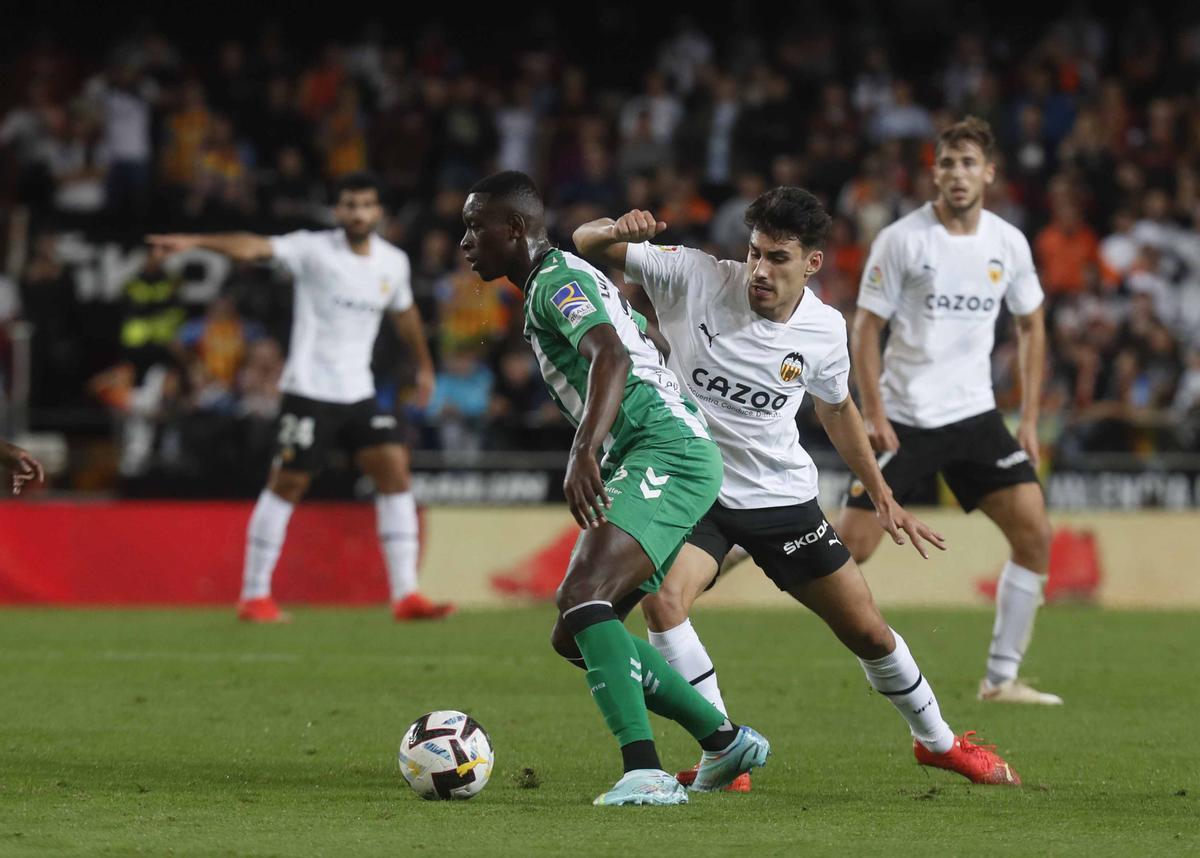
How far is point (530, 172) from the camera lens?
66.4 ft

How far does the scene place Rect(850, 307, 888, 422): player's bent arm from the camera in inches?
325

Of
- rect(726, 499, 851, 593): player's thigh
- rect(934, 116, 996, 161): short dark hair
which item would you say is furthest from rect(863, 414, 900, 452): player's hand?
rect(726, 499, 851, 593): player's thigh

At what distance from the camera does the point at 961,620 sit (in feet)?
42.5

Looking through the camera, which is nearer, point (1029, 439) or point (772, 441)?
point (772, 441)

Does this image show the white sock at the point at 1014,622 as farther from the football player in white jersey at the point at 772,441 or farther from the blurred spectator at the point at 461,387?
the blurred spectator at the point at 461,387

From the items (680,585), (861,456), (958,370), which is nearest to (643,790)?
(680,585)

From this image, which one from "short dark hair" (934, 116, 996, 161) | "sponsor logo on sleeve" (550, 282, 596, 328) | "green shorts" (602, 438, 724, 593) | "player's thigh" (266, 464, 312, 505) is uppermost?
"short dark hair" (934, 116, 996, 161)

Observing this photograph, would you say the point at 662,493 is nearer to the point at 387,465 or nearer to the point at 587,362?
the point at 587,362

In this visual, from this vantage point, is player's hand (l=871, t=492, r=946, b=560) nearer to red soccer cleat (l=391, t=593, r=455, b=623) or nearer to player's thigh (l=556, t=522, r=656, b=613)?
player's thigh (l=556, t=522, r=656, b=613)

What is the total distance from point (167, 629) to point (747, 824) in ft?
23.3

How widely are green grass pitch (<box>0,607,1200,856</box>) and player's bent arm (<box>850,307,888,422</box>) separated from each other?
1.36 metres

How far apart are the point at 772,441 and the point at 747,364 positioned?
281mm

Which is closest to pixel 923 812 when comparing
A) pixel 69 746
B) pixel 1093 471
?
pixel 69 746

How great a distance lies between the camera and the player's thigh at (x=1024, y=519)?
8.48 m
